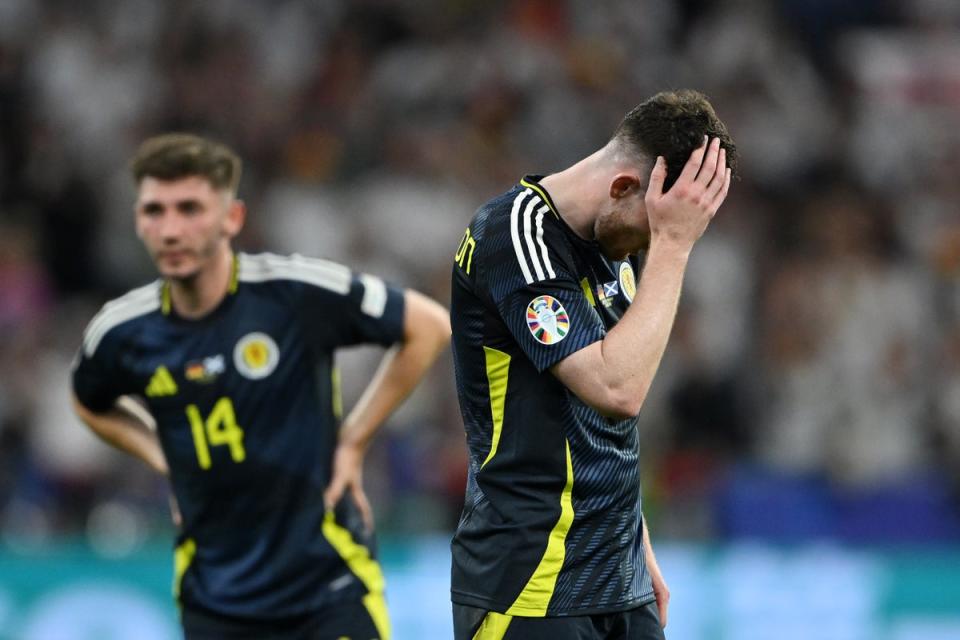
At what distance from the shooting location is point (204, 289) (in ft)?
18.7

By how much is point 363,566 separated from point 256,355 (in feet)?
2.77

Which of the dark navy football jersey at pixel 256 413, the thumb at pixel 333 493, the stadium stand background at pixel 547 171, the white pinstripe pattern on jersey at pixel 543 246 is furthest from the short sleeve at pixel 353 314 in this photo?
the stadium stand background at pixel 547 171

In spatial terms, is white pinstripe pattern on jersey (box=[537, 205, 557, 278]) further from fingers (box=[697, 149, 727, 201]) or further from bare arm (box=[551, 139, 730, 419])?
fingers (box=[697, 149, 727, 201])

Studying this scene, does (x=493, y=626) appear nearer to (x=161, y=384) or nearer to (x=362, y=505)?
(x=362, y=505)

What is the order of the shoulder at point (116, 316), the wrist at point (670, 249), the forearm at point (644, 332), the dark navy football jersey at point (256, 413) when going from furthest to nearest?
the shoulder at point (116, 316), the dark navy football jersey at point (256, 413), the wrist at point (670, 249), the forearm at point (644, 332)

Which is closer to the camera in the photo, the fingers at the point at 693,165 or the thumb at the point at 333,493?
the fingers at the point at 693,165

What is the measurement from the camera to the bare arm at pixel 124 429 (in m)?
5.93

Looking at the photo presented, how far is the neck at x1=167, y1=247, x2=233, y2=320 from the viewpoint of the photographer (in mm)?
5688

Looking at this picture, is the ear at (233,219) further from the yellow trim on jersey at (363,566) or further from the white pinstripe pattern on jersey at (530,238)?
the white pinstripe pattern on jersey at (530,238)

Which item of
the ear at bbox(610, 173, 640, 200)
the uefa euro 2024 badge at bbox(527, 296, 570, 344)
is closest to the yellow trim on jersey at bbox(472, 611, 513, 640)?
the uefa euro 2024 badge at bbox(527, 296, 570, 344)

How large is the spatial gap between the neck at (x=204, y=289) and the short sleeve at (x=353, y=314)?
31 centimetres

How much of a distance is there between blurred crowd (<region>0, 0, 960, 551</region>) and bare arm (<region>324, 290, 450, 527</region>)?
4.02 m

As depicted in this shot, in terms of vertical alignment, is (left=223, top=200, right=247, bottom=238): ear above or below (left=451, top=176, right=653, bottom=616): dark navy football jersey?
above

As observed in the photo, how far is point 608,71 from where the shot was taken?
12.8m
